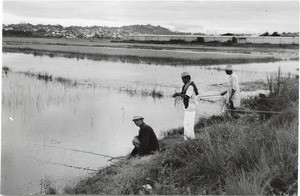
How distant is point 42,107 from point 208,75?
29.9ft

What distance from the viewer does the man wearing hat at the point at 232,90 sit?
7.27m

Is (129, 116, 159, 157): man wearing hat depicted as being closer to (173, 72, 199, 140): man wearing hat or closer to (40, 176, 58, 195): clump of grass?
(173, 72, 199, 140): man wearing hat

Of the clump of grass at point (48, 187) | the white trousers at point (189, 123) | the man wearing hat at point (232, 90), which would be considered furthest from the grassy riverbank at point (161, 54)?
the clump of grass at point (48, 187)

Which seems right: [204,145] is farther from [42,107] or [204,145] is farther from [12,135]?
[42,107]

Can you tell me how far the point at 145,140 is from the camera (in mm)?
5820

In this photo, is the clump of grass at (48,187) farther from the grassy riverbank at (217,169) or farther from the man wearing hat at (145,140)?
the man wearing hat at (145,140)

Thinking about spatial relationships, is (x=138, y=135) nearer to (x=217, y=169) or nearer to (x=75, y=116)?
(x=217, y=169)

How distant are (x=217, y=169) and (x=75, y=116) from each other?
17.9 ft

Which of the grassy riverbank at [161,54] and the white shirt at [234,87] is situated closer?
the white shirt at [234,87]

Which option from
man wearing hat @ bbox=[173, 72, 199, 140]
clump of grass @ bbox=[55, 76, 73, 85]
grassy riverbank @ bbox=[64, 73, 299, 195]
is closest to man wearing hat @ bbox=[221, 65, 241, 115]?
man wearing hat @ bbox=[173, 72, 199, 140]

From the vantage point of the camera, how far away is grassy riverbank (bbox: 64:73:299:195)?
13.8 feet

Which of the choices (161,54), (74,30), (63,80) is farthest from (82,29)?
(63,80)

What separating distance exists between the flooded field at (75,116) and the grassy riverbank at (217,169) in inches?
37.7

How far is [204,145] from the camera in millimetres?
5094
